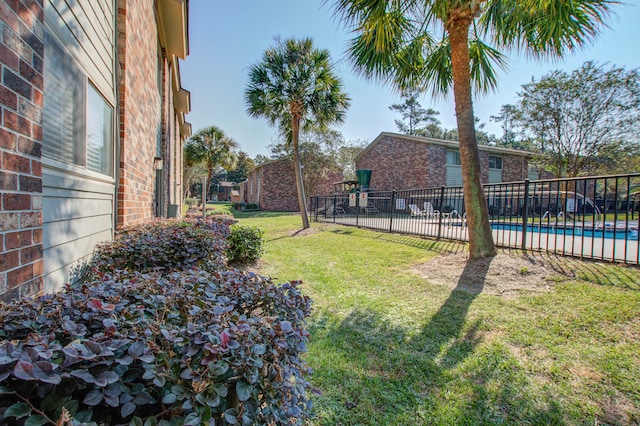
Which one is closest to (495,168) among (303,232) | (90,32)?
(303,232)

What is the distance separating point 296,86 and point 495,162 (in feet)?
56.9

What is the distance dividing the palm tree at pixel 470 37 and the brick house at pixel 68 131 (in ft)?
12.7

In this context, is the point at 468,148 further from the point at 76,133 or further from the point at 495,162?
the point at 495,162

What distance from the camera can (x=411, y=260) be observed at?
622 cm

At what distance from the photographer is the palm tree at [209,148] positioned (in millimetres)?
27000

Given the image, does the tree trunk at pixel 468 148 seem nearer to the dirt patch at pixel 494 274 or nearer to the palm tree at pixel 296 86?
the dirt patch at pixel 494 274

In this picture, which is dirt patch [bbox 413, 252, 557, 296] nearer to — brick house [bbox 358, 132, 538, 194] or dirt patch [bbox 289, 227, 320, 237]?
dirt patch [bbox 289, 227, 320, 237]

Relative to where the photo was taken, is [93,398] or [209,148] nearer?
[93,398]

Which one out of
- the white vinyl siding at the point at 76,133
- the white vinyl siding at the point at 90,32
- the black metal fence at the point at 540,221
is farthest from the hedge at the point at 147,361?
the black metal fence at the point at 540,221

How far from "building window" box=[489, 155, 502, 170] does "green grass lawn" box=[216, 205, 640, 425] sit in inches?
795

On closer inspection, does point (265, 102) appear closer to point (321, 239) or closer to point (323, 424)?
point (321, 239)

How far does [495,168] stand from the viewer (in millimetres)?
22469

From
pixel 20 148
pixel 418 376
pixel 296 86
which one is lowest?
pixel 418 376

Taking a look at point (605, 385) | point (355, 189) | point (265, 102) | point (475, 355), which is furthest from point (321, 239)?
point (355, 189)
